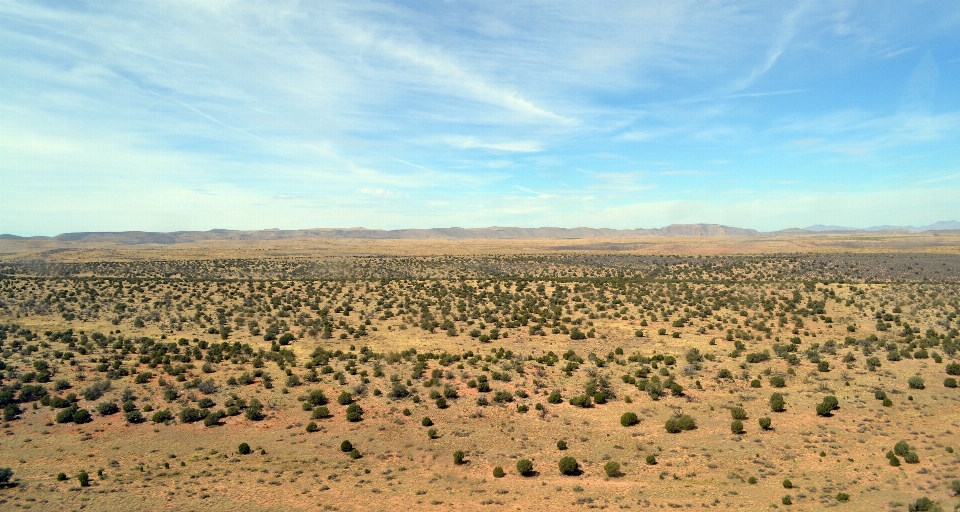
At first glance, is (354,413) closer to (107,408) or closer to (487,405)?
(487,405)

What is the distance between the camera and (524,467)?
72.9 ft

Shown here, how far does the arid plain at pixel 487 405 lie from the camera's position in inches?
824

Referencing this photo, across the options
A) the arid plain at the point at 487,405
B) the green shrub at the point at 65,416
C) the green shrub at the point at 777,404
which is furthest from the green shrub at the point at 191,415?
the green shrub at the point at 777,404

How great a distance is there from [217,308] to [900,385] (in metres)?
66.3

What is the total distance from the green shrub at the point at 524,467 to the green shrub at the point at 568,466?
1387 mm

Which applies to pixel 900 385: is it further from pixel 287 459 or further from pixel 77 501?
pixel 77 501

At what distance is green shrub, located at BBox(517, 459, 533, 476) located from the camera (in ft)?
72.9

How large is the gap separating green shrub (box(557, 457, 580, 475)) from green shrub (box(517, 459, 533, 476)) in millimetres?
1387

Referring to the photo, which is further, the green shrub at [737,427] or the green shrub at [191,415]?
the green shrub at [191,415]

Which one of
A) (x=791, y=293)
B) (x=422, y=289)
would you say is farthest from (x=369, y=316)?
(x=791, y=293)

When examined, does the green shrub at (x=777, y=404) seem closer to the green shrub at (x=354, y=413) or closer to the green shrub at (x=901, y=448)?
the green shrub at (x=901, y=448)

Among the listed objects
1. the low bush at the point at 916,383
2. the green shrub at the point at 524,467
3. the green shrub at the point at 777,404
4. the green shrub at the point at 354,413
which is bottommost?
the green shrub at the point at 524,467

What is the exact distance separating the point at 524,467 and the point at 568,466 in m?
Answer: 1.98

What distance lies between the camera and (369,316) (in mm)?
56812
